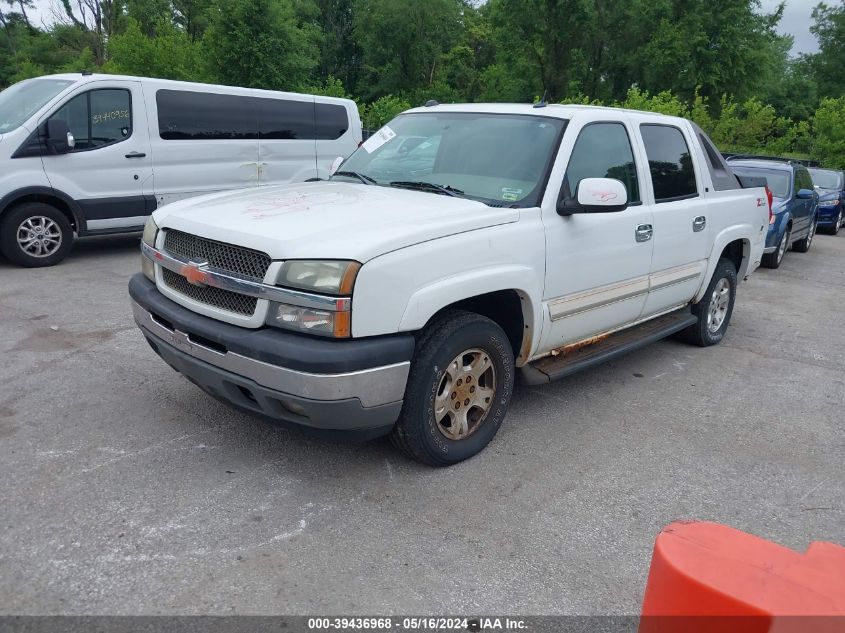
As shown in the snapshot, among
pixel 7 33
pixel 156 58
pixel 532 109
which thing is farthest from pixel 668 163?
pixel 7 33

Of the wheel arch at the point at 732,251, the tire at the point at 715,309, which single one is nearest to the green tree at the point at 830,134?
the wheel arch at the point at 732,251

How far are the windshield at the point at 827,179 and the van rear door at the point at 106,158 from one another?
15.0 meters

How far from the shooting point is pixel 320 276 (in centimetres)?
311

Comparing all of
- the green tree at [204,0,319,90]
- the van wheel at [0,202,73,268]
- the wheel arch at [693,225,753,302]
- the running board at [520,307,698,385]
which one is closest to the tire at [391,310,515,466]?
the running board at [520,307,698,385]

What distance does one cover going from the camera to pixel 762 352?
6.38m

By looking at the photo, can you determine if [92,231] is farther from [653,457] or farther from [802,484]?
[802,484]

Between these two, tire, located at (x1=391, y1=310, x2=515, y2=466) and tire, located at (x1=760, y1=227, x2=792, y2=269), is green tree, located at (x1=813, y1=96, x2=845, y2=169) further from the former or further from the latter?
tire, located at (x1=391, y1=310, x2=515, y2=466)

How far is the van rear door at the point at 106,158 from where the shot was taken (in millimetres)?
8102

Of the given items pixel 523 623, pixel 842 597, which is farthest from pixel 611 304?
pixel 842 597

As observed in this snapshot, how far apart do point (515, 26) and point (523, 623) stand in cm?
4346

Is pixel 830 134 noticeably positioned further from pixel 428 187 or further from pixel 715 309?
pixel 428 187

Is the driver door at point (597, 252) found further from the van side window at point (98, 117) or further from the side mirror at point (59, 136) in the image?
the van side window at point (98, 117)

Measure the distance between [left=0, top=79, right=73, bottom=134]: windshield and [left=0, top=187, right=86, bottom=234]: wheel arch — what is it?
711 millimetres

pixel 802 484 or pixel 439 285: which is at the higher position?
pixel 439 285
